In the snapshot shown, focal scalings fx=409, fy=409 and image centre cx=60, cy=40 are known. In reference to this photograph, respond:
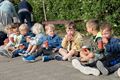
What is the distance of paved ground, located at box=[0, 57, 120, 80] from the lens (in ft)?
25.2

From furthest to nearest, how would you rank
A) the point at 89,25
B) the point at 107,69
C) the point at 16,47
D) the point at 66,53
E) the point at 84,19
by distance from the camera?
the point at 84,19, the point at 16,47, the point at 66,53, the point at 89,25, the point at 107,69

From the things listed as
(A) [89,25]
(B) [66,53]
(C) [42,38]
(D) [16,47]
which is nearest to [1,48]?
(D) [16,47]

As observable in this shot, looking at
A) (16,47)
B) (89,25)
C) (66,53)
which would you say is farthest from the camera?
(16,47)

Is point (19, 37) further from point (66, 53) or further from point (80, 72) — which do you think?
point (80, 72)

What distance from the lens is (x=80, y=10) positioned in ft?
44.7

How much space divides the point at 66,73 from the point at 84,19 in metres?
5.12

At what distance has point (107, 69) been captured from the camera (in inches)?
293

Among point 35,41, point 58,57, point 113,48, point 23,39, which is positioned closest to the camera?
point 113,48

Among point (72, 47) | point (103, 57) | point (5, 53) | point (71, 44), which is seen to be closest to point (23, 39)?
point (5, 53)

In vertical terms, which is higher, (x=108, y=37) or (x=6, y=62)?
(x=108, y=37)

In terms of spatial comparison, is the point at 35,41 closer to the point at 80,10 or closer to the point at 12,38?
the point at 12,38

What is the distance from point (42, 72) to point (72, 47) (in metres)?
1.18

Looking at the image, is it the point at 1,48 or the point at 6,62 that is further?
the point at 1,48

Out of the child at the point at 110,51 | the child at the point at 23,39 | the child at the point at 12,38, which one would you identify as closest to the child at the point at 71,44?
the child at the point at 110,51
